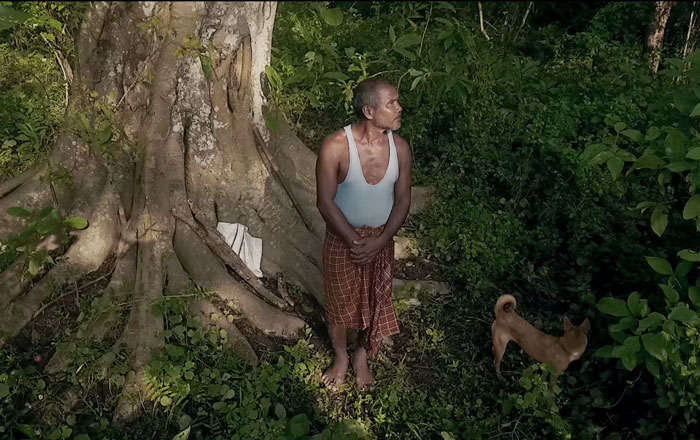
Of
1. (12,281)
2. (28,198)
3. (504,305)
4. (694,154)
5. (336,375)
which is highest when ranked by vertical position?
(694,154)

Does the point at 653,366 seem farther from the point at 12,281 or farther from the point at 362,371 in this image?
the point at 12,281

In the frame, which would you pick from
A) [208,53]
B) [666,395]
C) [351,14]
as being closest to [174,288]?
[208,53]

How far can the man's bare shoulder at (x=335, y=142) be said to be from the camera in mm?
3037

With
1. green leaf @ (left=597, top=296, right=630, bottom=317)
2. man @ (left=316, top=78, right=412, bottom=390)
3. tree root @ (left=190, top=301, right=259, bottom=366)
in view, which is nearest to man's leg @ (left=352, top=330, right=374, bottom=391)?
man @ (left=316, top=78, right=412, bottom=390)

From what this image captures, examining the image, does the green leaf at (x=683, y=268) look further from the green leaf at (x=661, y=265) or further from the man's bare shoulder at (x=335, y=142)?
the man's bare shoulder at (x=335, y=142)

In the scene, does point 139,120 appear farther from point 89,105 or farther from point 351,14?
point 351,14

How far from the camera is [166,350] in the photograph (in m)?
3.66

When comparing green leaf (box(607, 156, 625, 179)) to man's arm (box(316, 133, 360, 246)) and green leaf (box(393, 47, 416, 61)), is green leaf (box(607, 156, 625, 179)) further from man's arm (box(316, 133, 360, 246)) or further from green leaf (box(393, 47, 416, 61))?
green leaf (box(393, 47, 416, 61))

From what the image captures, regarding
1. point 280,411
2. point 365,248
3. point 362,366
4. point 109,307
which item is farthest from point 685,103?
point 109,307

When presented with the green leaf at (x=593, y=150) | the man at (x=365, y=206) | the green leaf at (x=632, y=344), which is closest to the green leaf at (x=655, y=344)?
the green leaf at (x=632, y=344)

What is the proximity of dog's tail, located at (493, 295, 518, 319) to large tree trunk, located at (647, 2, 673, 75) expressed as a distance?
3389mm

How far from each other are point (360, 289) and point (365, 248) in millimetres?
337

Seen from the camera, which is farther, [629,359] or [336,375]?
[336,375]

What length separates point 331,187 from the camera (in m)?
3.11
